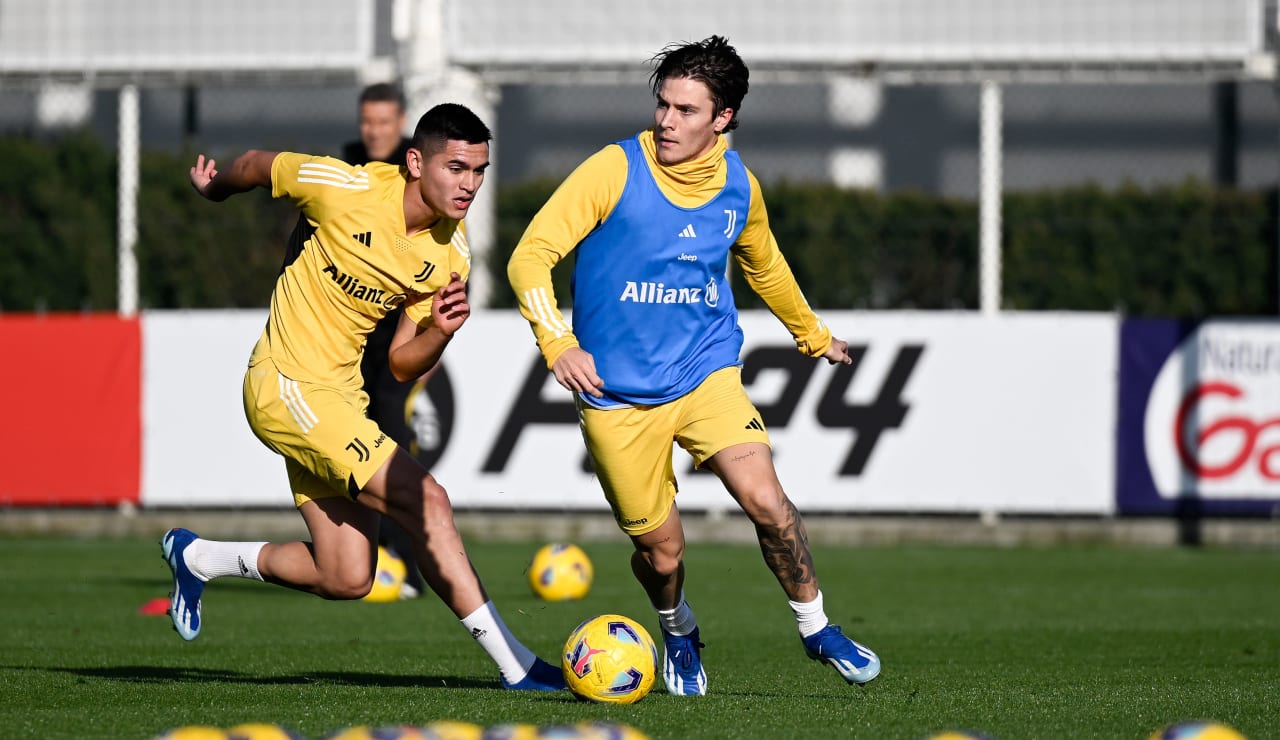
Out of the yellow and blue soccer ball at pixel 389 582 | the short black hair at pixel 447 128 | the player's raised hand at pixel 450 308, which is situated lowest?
the yellow and blue soccer ball at pixel 389 582

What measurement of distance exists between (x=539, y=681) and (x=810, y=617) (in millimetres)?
1036

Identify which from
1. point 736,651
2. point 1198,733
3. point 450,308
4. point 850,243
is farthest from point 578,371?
point 850,243

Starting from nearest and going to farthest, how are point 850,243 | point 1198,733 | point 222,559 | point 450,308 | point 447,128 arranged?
point 1198,733, point 450,308, point 447,128, point 222,559, point 850,243

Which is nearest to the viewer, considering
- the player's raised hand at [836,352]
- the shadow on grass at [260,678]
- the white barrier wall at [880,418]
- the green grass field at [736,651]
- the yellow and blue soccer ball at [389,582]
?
the green grass field at [736,651]

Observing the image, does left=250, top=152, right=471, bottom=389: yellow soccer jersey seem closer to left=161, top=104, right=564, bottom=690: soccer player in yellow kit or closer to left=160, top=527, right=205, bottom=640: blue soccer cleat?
left=161, top=104, right=564, bottom=690: soccer player in yellow kit

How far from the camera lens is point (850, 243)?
17125 mm

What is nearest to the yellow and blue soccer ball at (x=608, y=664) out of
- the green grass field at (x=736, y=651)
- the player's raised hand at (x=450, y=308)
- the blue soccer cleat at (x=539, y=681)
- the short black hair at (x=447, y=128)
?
the green grass field at (x=736, y=651)

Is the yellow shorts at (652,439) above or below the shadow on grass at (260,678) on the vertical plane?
above

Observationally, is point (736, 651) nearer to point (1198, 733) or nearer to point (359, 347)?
point (359, 347)

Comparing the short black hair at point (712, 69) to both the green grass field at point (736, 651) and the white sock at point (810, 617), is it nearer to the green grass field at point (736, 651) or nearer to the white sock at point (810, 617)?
the white sock at point (810, 617)

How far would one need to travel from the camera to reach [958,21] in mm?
16750

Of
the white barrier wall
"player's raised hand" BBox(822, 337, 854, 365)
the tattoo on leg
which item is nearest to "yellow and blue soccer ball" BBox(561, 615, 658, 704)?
the tattoo on leg

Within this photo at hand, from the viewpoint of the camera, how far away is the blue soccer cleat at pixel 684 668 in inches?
278

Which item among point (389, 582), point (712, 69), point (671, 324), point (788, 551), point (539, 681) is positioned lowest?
point (389, 582)
